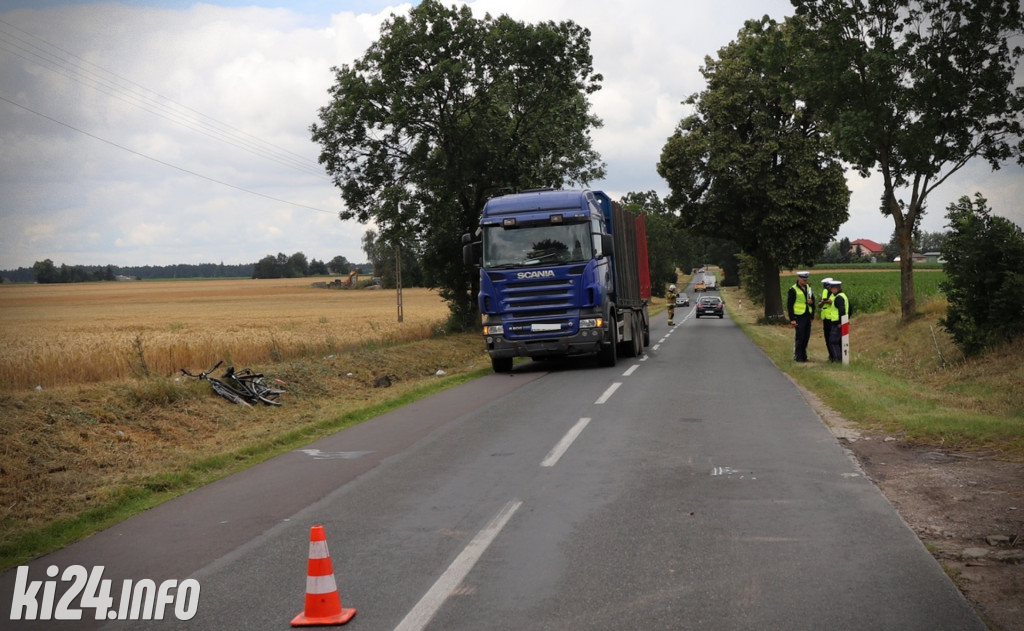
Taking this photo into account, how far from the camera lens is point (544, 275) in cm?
1938

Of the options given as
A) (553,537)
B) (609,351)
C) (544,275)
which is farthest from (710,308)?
(553,537)

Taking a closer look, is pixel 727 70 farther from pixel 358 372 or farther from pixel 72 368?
pixel 72 368

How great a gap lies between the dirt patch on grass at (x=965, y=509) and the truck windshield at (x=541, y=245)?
9417 mm

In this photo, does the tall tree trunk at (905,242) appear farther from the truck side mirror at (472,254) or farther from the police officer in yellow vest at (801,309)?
the truck side mirror at (472,254)

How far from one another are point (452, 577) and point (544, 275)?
46.1 ft

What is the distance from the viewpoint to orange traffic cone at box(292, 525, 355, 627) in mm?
4781

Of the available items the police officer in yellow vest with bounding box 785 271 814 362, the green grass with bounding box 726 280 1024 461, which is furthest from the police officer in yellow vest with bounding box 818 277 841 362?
the green grass with bounding box 726 280 1024 461

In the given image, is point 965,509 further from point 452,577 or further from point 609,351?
point 609,351

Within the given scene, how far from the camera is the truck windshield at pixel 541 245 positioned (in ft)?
64.0

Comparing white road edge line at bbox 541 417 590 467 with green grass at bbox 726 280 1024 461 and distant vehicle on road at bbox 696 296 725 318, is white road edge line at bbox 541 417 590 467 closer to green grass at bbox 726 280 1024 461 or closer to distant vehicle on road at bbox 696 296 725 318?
green grass at bbox 726 280 1024 461

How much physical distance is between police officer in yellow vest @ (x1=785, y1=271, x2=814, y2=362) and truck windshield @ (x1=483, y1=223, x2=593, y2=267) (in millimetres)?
4530

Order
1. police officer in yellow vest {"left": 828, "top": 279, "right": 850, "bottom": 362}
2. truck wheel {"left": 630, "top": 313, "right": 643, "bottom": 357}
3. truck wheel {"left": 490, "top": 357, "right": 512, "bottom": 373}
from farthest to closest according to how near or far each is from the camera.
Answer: truck wheel {"left": 630, "top": 313, "right": 643, "bottom": 357} < truck wheel {"left": 490, "top": 357, "right": 512, "bottom": 373} < police officer in yellow vest {"left": 828, "top": 279, "right": 850, "bottom": 362}

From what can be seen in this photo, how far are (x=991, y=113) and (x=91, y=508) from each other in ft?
80.3

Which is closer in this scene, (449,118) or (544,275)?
(544,275)
